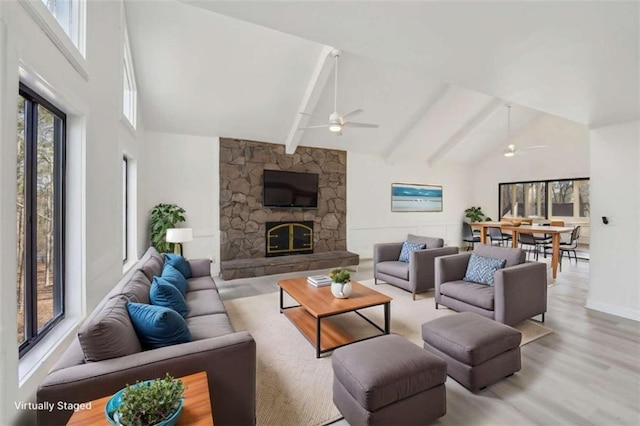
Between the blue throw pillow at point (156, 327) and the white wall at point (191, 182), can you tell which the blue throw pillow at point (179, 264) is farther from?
the blue throw pillow at point (156, 327)

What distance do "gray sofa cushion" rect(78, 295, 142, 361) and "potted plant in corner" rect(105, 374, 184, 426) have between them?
339mm

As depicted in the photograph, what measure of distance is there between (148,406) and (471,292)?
3185mm

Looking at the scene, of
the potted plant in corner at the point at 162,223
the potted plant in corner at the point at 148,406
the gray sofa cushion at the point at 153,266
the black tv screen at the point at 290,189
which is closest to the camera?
the potted plant in corner at the point at 148,406

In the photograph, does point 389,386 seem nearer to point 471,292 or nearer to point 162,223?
point 471,292

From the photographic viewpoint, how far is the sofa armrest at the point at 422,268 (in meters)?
3.99

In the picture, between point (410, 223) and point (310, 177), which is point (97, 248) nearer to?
point (310, 177)

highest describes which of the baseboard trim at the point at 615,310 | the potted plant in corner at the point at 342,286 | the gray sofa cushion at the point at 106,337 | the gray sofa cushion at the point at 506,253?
the gray sofa cushion at the point at 506,253

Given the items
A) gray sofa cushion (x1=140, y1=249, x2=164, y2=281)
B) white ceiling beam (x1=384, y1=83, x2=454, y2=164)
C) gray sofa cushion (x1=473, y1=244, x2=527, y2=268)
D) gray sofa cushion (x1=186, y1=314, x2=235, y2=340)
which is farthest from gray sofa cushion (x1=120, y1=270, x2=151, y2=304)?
white ceiling beam (x1=384, y1=83, x2=454, y2=164)

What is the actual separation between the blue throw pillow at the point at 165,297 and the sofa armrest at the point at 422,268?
3003 millimetres

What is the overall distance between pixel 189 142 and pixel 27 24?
4.04 m

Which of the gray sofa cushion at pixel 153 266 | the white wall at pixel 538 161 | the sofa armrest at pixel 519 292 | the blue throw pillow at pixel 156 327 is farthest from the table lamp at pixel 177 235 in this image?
the white wall at pixel 538 161

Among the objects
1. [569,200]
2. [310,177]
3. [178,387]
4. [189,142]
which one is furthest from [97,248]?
[569,200]

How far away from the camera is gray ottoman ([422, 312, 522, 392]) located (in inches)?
78.0

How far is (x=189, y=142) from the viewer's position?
17.4ft
